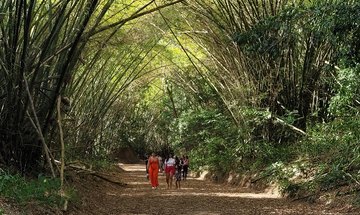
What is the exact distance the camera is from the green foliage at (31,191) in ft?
19.1

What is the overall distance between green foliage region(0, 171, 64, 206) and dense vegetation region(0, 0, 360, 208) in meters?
0.43

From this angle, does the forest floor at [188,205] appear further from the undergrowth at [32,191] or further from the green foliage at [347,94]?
the green foliage at [347,94]

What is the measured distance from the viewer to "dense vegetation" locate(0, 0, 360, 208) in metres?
7.01

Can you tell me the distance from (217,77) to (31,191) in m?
11.2

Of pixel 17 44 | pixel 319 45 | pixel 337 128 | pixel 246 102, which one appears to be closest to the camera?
pixel 17 44

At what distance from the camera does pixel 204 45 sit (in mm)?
14891

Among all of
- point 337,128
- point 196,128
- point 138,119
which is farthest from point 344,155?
point 138,119

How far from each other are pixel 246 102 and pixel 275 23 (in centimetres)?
704

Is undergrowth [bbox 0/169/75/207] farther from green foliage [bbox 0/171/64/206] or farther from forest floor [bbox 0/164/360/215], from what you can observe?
forest floor [bbox 0/164/360/215]

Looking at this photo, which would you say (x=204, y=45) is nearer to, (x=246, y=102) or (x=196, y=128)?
(x=246, y=102)

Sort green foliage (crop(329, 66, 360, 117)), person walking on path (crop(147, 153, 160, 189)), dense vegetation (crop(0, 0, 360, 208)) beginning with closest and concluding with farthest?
dense vegetation (crop(0, 0, 360, 208))
green foliage (crop(329, 66, 360, 117))
person walking on path (crop(147, 153, 160, 189))

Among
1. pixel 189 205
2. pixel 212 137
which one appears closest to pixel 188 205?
pixel 189 205

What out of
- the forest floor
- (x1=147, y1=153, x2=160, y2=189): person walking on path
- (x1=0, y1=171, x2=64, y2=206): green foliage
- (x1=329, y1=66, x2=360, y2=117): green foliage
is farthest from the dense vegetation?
(x1=147, y1=153, x2=160, y2=189): person walking on path

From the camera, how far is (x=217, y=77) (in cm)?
1669
